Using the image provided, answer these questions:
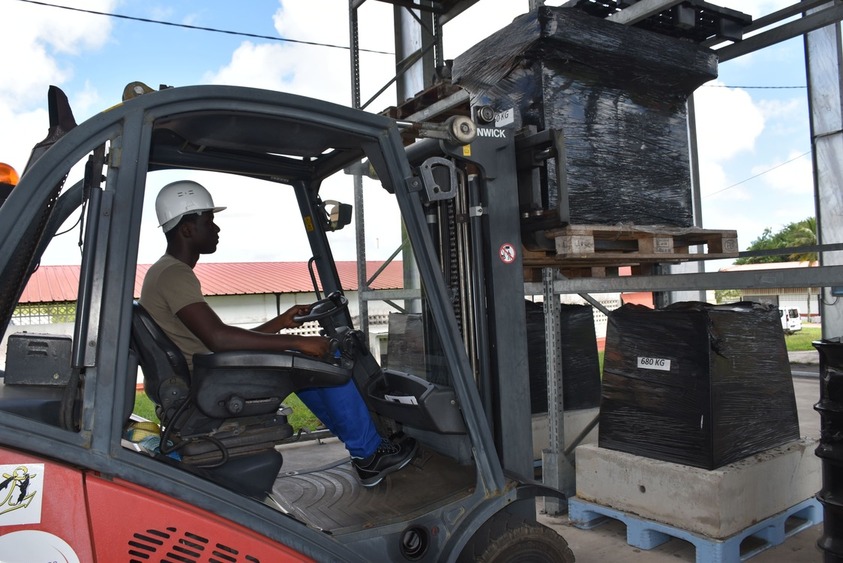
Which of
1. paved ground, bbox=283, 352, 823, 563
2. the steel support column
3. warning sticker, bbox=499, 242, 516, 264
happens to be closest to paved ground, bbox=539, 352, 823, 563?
paved ground, bbox=283, 352, 823, 563

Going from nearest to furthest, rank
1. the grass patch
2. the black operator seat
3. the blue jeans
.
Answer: the black operator seat → the blue jeans → the grass patch

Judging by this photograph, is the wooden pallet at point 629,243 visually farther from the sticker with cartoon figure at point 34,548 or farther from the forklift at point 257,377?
the sticker with cartoon figure at point 34,548

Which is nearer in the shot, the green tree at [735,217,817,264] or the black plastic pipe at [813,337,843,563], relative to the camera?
the black plastic pipe at [813,337,843,563]

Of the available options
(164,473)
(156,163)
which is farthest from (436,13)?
(164,473)

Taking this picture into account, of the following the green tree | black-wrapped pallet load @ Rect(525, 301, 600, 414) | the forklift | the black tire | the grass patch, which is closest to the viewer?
the forklift

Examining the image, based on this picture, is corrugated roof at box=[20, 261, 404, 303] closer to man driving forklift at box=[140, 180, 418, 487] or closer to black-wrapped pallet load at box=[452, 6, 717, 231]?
black-wrapped pallet load at box=[452, 6, 717, 231]

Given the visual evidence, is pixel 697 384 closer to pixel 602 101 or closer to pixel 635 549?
pixel 635 549

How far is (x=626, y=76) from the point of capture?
3.58 meters

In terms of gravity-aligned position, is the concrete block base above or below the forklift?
below

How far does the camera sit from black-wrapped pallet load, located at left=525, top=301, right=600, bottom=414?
5000mm

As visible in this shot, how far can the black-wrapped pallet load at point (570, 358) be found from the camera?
16.4 ft

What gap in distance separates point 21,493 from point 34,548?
0.14 metres

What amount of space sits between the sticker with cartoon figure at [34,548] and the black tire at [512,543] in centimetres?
141

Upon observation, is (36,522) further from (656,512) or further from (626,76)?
(626,76)
